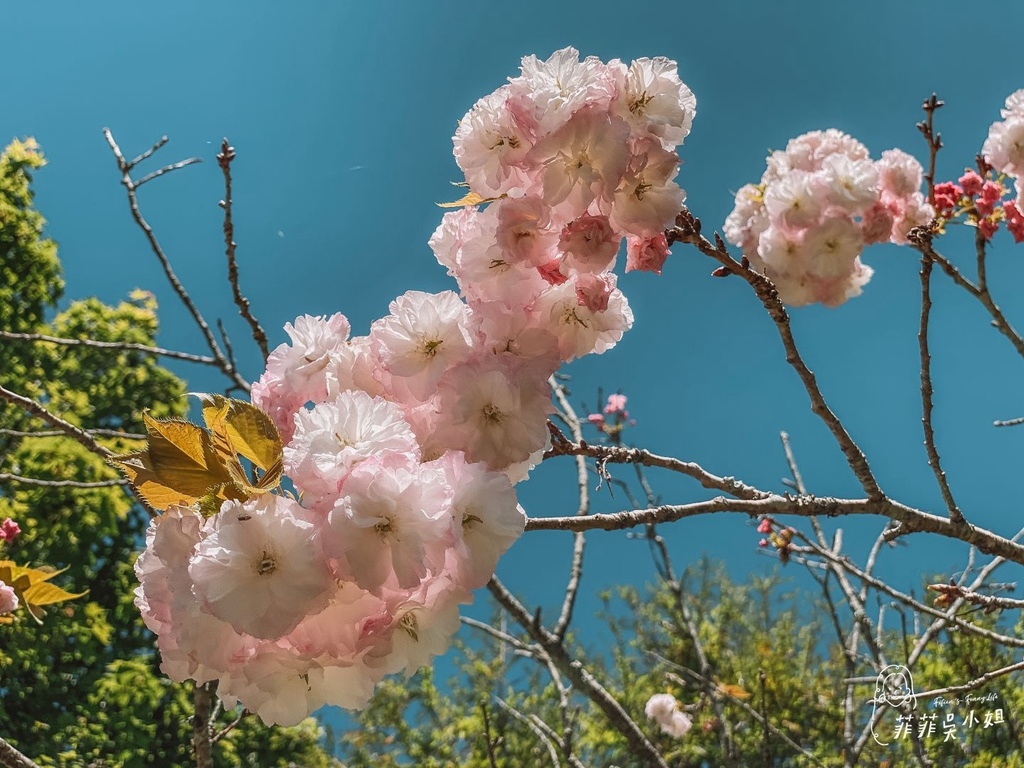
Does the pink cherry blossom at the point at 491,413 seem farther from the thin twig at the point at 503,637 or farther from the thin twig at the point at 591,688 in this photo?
the thin twig at the point at 503,637

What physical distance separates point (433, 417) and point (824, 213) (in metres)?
1.41

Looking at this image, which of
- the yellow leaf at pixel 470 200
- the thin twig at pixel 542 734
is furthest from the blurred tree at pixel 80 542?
the yellow leaf at pixel 470 200

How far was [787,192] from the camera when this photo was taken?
1.92 metres

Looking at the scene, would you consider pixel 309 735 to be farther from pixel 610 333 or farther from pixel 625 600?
pixel 610 333

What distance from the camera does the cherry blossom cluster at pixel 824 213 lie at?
1.89 m

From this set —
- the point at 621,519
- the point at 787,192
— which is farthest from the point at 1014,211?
the point at 621,519

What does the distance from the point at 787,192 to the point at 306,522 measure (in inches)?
63.5

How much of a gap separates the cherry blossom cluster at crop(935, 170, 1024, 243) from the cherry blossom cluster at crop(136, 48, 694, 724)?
150 cm

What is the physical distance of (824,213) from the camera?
189 centimetres

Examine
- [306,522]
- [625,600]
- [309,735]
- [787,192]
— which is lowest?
[306,522]

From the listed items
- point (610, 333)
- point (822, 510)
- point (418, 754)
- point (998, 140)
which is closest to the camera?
point (610, 333)

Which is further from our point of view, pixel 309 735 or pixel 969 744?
pixel 309 735

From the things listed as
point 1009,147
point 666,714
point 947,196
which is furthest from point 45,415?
point 666,714

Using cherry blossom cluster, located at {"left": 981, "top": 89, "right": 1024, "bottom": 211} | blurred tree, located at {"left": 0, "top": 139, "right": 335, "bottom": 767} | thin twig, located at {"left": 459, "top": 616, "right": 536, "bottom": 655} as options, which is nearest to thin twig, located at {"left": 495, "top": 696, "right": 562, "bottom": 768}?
thin twig, located at {"left": 459, "top": 616, "right": 536, "bottom": 655}
